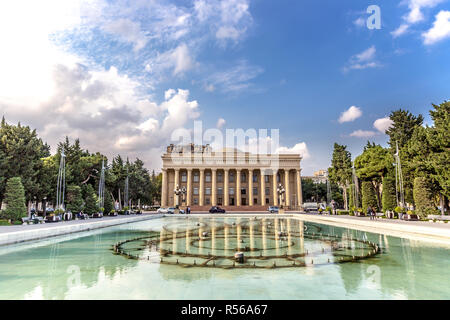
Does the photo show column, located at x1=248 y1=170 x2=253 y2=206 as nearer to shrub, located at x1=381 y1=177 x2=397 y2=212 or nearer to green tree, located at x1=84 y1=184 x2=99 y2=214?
shrub, located at x1=381 y1=177 x2=397 y2=212

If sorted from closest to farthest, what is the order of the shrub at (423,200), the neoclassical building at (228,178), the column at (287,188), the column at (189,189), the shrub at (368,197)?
the shrub at (423,200)
the shrub at (368,197)
the column at (287,188)
the neoclassical building at (228,178)
the column at (189,189)

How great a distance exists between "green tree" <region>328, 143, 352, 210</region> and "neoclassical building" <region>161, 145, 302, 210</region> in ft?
37.0

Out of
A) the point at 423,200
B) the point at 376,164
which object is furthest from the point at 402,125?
the point at 423,200

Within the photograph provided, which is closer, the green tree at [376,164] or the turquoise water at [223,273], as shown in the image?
the turquoise water at [223,273]

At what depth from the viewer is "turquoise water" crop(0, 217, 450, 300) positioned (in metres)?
5.73

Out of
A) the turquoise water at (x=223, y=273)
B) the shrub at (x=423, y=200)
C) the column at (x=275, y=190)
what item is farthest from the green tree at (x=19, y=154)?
the column at (x=275, y=190)

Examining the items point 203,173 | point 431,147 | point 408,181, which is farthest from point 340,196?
point 431,147

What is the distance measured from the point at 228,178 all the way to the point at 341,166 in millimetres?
27013

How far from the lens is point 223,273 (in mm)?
7297

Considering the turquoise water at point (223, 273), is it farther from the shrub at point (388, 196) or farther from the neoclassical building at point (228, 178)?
the neoclassical building at point (228, 178)

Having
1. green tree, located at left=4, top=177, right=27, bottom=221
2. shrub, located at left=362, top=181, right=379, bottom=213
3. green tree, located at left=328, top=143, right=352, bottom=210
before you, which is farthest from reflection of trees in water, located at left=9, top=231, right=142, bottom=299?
green tree, located at left=328, top=143, right=352, bottom=210

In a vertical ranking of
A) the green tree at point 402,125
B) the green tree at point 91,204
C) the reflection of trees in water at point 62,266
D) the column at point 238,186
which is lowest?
the reflection of trees in water at point 62,266

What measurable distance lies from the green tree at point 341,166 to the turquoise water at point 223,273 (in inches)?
1653

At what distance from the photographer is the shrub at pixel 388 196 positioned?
29844 millimetres
